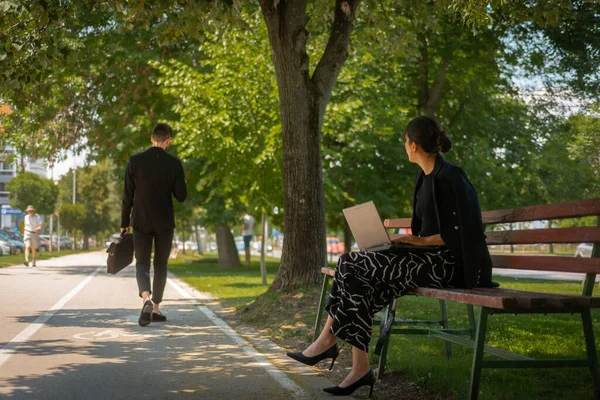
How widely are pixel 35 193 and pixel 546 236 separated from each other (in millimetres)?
57780

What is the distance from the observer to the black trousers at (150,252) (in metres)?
9.58

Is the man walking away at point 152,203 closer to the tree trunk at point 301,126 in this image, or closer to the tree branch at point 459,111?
the tree trunk at point 301,126

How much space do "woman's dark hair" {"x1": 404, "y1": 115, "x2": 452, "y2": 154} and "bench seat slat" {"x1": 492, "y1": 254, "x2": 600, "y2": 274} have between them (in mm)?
959

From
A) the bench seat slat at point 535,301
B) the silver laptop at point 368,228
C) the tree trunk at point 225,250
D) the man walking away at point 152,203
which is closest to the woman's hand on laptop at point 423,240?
the silver laptop at point 368,228

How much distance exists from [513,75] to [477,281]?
2516 cm

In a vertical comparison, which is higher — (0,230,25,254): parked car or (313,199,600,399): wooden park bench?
(0,230,25,254): parked car

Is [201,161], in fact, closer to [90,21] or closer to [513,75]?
[90,21]

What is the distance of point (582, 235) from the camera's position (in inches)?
189

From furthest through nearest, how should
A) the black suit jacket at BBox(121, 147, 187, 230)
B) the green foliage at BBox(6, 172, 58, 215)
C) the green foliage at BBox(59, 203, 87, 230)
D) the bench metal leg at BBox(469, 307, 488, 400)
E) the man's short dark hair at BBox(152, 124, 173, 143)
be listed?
the green foliage at BBox(59, 203, 87, 230) < the green foliage at BBox(6, 172, 58, 215) < the man's short dark hair at BBox(152, 124, 173, 143) < the black suit jacket at BBox(121, 147, 187, 230) < the bench metal leg at BBox(469, 307, 488, 400)

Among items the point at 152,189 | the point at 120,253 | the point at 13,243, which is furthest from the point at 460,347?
the point at 13,243

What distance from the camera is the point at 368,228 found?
5.70 m

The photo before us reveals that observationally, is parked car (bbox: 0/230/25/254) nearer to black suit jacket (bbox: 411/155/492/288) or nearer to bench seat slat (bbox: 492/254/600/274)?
bench seat slat (bbox: 492/254/600/274)

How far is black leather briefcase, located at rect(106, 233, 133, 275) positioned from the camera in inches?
385

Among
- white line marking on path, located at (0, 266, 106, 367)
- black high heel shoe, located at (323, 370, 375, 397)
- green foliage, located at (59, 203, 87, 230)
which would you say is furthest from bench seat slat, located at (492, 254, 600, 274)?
green foliage, located at (59, 203, 87, 230)
